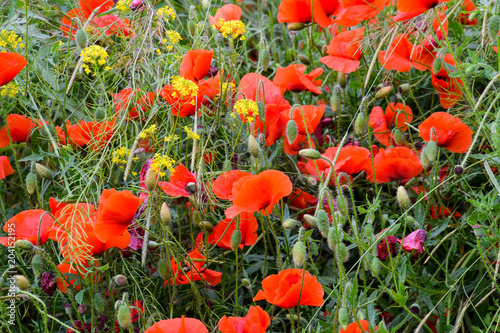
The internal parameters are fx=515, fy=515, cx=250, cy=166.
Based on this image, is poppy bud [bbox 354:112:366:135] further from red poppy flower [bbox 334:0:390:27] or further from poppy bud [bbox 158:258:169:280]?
poppy bud [bbox 158:258:169:280]

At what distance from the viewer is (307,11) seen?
134 centimetres

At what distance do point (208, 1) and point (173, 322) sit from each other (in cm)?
90

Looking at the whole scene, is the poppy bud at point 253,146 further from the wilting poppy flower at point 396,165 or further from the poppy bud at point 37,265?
the poppy bud at point 37,265

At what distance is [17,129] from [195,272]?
0.58m

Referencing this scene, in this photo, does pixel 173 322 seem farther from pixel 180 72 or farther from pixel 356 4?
pixel 356 4

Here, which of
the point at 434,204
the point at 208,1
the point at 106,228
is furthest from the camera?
the point at 208,1

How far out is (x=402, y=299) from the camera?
31.6 inches

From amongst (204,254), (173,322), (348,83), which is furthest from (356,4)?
(173,322)

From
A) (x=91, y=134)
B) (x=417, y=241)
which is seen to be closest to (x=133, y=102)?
(x=91, y=134)

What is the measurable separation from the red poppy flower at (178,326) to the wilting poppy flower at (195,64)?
577mm

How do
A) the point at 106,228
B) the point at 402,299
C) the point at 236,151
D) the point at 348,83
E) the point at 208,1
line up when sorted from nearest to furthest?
the point at 402,299 < the point at 106,228 < the point at 236,151 < the point at 208,1 < the point at 348,83

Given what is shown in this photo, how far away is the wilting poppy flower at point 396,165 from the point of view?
107 cm

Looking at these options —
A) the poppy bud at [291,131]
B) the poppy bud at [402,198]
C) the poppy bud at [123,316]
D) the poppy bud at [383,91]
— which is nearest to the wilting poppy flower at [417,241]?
the poppy bud at [402,198]

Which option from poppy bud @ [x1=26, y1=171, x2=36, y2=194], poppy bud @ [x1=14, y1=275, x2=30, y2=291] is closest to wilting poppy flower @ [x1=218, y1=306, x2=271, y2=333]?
poppy bud @ [x1=14, y1=275, x2=30, y2=291]
